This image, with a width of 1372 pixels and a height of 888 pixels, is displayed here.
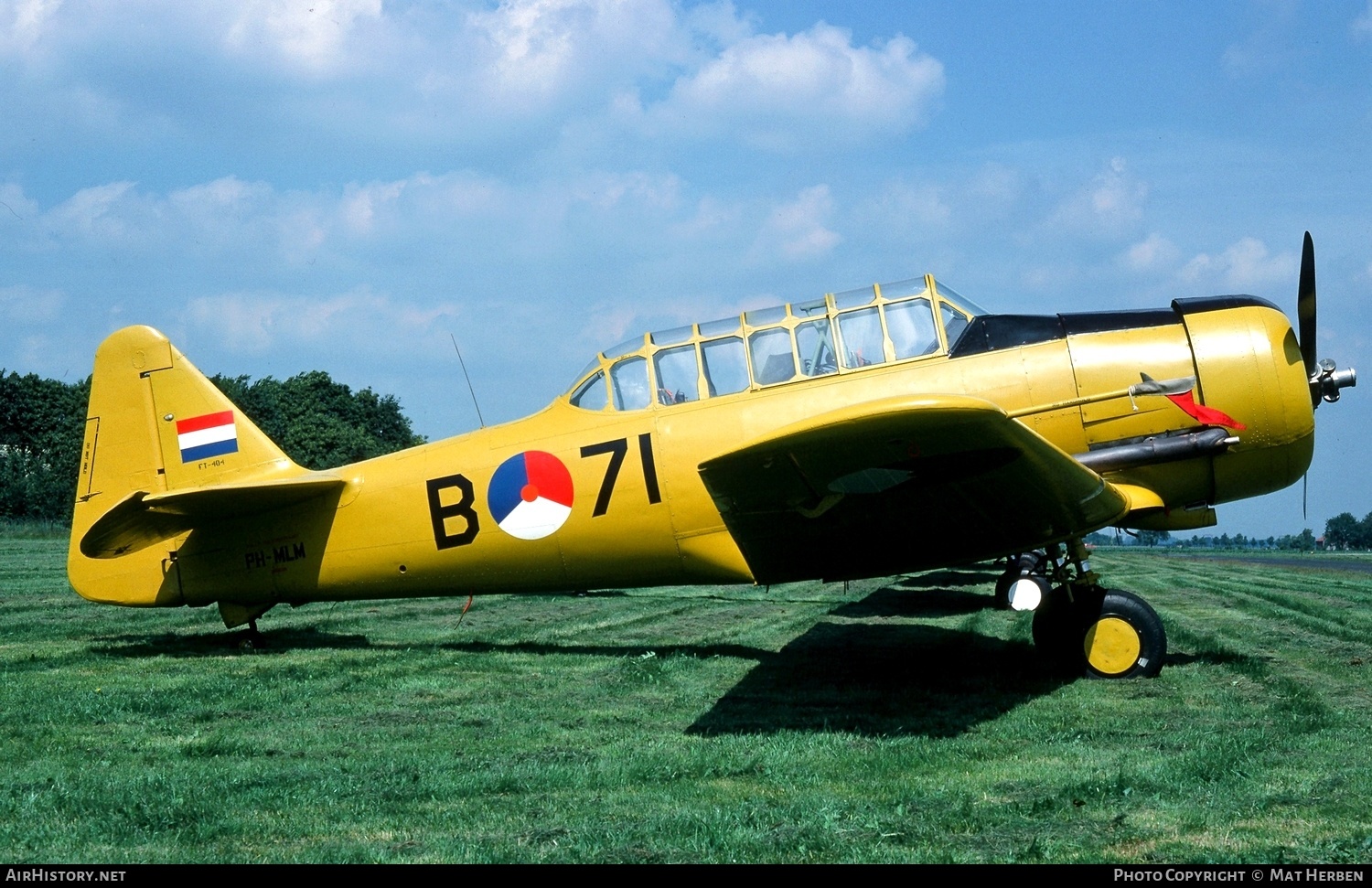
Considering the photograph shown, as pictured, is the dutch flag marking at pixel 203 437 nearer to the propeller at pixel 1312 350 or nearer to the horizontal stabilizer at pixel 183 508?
the horizontal stabilizer at pixel 183 508

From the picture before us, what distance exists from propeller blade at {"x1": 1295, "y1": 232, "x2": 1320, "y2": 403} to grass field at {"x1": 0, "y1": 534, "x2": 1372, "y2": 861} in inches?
88.9

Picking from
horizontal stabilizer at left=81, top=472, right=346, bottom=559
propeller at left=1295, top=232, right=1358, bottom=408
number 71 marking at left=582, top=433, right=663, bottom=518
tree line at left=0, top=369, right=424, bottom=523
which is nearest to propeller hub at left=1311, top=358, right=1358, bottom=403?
propeller at left=1295, top=232, right=1358, bottom=408

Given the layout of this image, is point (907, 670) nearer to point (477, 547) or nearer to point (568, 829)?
point (477, 547)

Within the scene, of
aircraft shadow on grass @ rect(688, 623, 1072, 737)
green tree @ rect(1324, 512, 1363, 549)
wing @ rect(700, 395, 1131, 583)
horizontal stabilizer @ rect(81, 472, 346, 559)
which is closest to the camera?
wing @ rect(700, 395, 1131, 583)

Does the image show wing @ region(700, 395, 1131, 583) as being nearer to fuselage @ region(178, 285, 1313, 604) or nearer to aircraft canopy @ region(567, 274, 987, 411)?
fuselage @ region(178, 285, 1313, 604)

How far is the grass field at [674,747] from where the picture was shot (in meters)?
4.03

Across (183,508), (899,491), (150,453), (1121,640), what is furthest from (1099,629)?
(150,453)

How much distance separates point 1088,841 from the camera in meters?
3.93

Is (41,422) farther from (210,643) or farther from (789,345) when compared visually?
(789,345)

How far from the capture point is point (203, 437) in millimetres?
9828

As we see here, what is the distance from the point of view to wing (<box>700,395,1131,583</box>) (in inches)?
211

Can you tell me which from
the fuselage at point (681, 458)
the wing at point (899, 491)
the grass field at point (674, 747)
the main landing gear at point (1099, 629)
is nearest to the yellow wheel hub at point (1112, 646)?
the main landing gear at point (1099, 629)

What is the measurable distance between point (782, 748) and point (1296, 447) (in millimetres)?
4506
